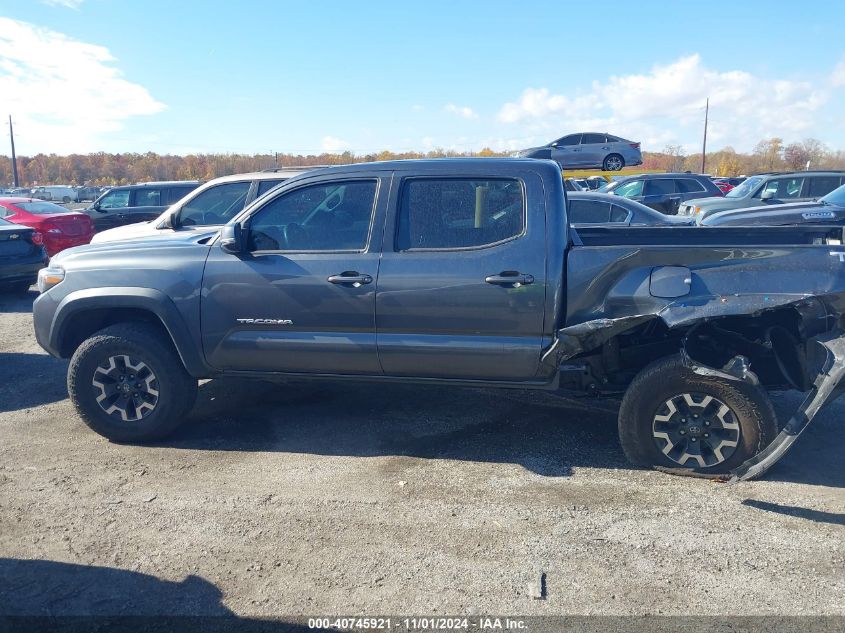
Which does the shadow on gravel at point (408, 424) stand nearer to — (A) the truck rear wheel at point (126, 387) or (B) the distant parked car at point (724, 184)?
(A) the truck rear wheel at point (126, 387)

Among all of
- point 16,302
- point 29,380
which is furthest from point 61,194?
point 29,380

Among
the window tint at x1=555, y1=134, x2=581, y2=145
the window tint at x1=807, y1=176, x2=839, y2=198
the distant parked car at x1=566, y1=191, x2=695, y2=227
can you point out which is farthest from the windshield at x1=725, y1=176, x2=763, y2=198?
the distant parked car at x1=566, y1=191, x2=695, y2=227

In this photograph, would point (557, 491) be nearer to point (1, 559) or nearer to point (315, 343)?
point (315, 343)

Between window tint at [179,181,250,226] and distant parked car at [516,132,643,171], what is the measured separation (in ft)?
44.2

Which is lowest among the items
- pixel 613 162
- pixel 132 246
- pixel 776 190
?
pixel 132 246

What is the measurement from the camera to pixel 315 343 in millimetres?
4699

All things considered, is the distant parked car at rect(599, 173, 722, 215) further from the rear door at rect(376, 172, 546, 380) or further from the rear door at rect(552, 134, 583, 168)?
the rear door at rect(376, 172, 546, 380)

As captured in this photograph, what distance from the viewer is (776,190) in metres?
15.1

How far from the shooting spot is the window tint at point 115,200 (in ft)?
49.5

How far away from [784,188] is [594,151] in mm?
7144

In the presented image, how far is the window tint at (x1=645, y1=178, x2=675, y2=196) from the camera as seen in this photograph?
17.0m

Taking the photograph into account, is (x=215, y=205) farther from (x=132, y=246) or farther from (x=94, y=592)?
(x=94, y=592)

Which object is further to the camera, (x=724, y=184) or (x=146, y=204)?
(x=724, y=184)

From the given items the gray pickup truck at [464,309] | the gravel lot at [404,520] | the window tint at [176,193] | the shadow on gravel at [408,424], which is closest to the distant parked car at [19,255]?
the window tint at [176,193]
